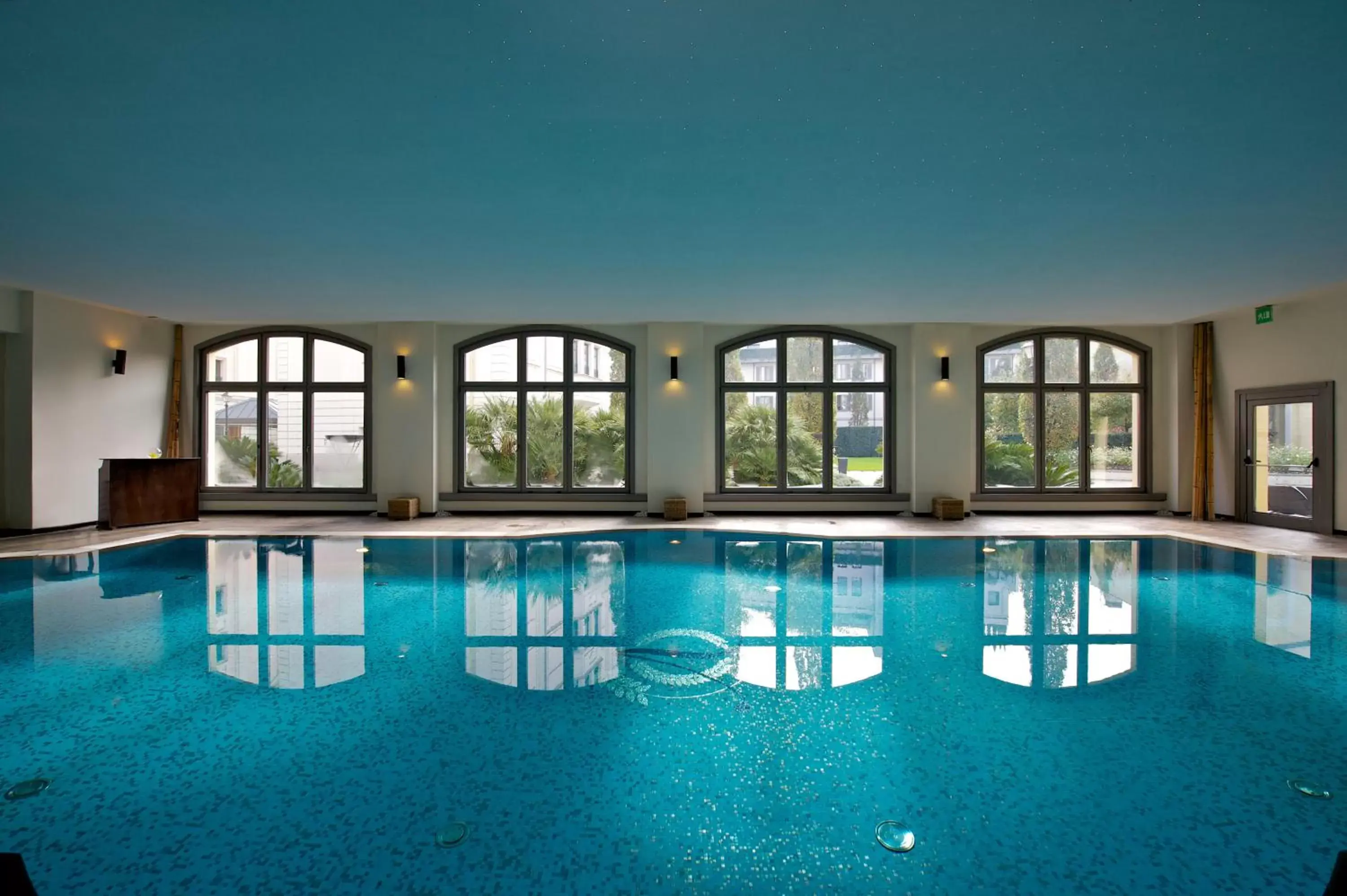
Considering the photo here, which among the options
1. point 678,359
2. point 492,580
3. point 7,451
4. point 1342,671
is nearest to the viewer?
point 1342,671

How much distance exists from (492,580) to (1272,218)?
718 centimetres

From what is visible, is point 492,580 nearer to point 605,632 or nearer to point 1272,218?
point 605,632

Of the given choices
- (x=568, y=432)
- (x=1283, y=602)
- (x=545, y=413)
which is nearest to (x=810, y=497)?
(x=568, y=432)

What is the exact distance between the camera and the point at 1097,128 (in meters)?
3.62

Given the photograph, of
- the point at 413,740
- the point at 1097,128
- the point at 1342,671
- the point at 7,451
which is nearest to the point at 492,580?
the point at 413,740

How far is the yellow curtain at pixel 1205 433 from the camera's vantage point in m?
9.47

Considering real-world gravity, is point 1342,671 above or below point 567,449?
below

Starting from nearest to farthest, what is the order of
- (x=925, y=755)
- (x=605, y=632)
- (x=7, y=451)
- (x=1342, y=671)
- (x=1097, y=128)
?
(x=925, y=755)
(x=1097, y=128)
(x=1342, y=671)
(x=605, y=632)
(x=7, y=451)

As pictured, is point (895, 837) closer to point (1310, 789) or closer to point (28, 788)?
point (1310, 789)

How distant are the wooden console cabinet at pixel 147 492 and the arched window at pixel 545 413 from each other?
3632 millimetres

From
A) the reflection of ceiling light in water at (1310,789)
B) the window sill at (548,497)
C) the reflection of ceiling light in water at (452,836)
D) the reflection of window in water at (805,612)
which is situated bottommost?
the reflection of ceiling light in water at (452,836)

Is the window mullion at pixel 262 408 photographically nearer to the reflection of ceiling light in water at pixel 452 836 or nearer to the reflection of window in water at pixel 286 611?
the reflection of window in water at pixel 286 611

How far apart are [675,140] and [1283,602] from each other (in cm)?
615

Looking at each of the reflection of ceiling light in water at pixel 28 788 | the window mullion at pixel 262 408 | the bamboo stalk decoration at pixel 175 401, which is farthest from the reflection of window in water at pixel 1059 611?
the bamboo stalk decoration at pixel 175 401
